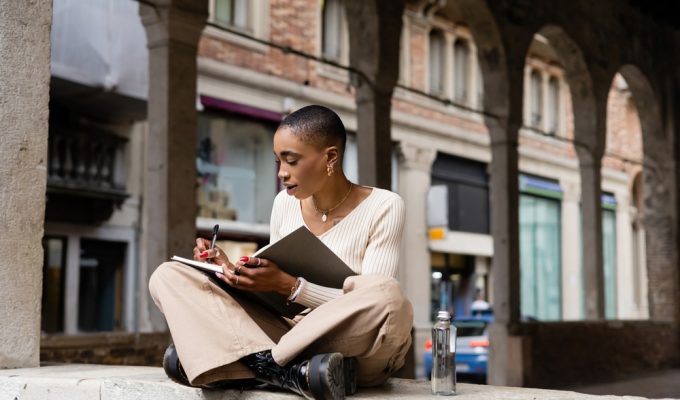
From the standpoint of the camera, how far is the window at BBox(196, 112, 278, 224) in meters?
14.6

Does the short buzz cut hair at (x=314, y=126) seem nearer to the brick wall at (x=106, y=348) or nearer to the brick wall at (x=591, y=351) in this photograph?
the brick wall at (x=106, y=348)

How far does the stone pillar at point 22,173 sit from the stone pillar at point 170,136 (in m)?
3.32

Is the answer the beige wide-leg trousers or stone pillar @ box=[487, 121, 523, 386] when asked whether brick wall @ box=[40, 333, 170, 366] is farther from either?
stone pillar @ box=[487, 121, 523, 386]

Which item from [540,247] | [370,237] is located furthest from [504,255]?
[540,247]

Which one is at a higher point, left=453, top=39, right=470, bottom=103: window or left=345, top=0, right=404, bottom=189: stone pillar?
left=453, top=39, right=470, bottom=103: window

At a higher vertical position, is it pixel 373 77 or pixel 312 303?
pixel 373 77

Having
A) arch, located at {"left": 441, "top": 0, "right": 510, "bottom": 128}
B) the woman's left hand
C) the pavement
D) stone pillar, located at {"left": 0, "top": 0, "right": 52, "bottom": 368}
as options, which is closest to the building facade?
arch, located at {"left": 441, "top": 0, "right": 510, "bottom": 128}

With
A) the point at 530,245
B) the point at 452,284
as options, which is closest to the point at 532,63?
the point at 530,245

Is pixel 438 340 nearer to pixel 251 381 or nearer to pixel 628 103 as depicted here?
pixel 251 381

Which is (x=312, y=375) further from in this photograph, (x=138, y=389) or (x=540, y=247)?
(x=540, y=247)

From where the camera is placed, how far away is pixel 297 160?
3281mm

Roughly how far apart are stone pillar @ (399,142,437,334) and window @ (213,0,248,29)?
4664 mm

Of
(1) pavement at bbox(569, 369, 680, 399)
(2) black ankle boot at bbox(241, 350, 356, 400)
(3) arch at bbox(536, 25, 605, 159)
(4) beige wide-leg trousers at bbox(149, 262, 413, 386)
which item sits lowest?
(1) pavement at bbox(569, 369, 680, 399)

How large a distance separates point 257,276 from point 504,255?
895cm
